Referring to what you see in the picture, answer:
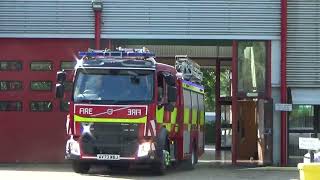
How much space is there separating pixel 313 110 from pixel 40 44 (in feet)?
30.4

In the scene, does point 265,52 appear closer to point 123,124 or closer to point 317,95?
point 317,95

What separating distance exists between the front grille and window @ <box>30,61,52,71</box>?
6532mm

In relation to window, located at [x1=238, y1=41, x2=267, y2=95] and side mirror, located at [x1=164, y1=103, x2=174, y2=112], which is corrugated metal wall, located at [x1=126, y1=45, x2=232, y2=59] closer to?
Result: window, located at [x1=238, y1=41, x2=267, y2=95]

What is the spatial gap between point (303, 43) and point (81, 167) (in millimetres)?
8875

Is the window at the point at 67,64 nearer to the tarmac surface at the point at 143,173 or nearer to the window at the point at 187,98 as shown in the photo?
the tarmac surface at the point at 143,173

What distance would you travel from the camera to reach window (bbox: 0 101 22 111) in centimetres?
2247

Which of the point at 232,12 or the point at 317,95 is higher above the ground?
A: the point at 232,12

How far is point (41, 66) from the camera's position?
22.6m

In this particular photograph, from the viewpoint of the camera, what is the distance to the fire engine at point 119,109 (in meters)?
16.6

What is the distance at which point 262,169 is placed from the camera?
828 inches

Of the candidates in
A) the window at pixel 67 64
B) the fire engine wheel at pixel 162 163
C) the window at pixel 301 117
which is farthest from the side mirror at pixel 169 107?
the window at pixel 301 117

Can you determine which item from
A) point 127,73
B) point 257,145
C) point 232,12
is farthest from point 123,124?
point 257,145

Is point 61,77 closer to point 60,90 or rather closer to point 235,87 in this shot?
point 60,90

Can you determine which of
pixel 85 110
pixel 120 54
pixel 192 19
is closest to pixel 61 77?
pixel 85 110
